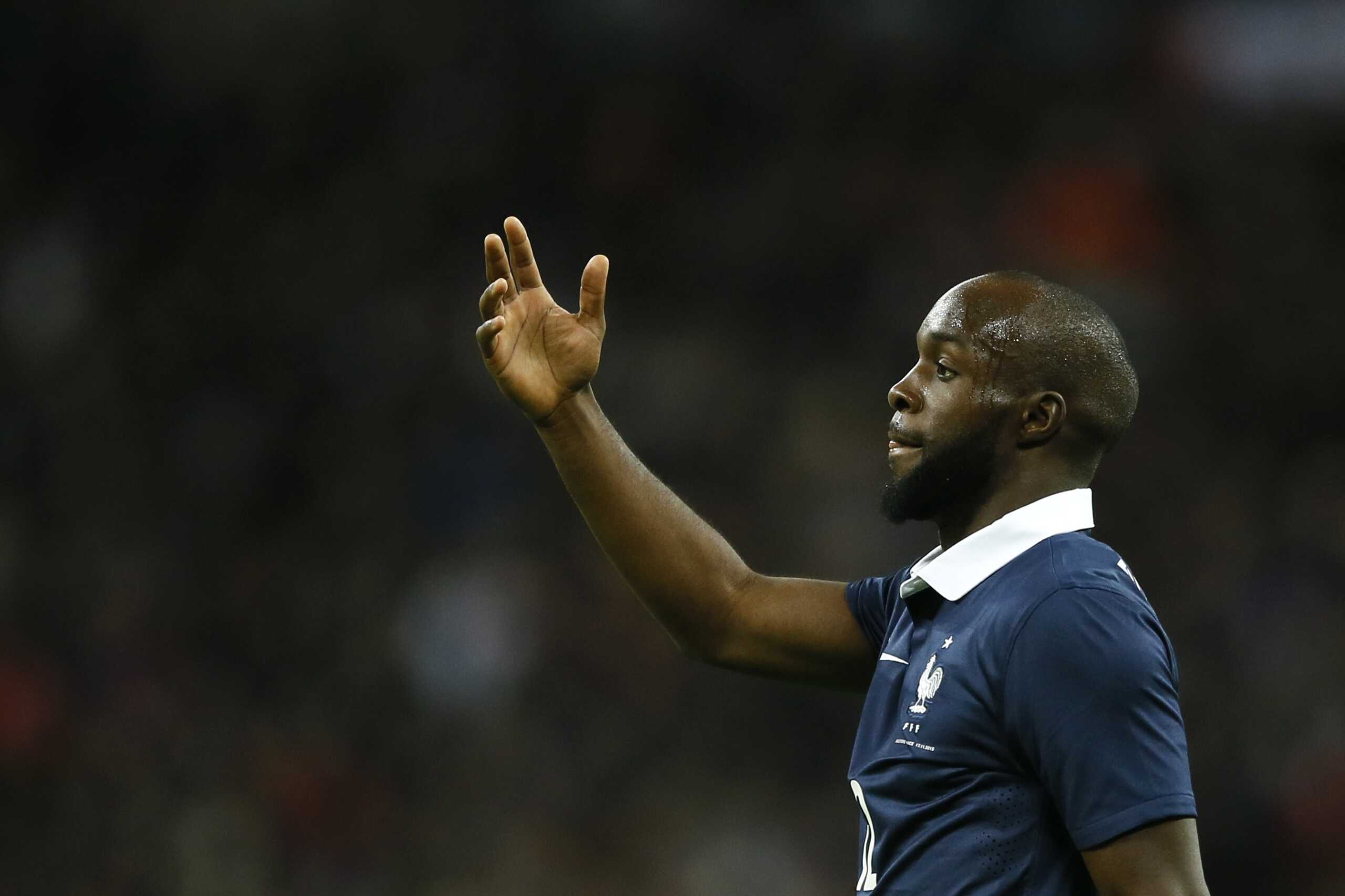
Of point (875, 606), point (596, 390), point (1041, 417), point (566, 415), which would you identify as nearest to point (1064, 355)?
point (1041, 417)

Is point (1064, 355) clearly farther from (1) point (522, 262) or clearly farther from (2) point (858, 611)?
(1) point (522, 262)

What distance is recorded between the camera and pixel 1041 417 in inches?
94.8

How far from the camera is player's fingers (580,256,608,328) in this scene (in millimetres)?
2742

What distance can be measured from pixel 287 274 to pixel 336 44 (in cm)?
161

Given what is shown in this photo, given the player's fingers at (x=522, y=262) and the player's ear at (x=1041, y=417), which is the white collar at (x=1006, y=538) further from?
the player's fingers at (x=522, y=262)

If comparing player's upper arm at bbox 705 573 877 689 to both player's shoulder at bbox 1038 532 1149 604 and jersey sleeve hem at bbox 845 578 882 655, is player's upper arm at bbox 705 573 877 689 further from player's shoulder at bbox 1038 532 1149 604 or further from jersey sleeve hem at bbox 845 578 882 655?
player's shoulder at bbox 1038 532 1149 604

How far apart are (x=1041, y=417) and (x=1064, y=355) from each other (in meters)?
0.10

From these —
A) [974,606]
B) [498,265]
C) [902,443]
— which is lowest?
[974,606]

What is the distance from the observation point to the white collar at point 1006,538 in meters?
2.35

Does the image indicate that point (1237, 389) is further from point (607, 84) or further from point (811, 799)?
point (607, 84)

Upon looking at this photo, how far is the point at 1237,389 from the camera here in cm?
760

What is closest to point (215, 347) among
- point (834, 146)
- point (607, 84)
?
point (607, 84)

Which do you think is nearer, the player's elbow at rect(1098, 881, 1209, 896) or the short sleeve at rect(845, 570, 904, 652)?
→ the player's elbow at rect(1098, 881, 1209, 896)

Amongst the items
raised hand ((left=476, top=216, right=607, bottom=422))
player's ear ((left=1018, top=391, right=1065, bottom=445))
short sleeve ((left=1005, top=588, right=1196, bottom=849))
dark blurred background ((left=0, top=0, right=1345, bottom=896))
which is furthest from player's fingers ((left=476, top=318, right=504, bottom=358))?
dark blurred background ((left=0, top=0, right=1345, bottom=896))
